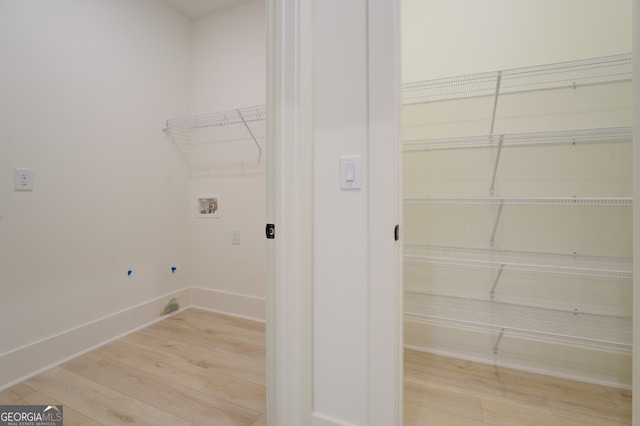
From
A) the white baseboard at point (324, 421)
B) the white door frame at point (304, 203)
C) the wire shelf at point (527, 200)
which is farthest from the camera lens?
the wire shelf at point (527, 200)

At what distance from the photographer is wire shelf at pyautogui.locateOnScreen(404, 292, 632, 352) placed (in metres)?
1.45

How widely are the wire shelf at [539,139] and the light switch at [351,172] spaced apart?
3.06 ft

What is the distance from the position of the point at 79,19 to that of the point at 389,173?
2.20 metres

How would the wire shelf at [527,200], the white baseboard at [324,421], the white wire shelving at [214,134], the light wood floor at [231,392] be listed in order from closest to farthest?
the white baseboard at [324,421], the light wood floor at [231,392], the wire shelf at [527,200], the white wire shelving at [214,134]

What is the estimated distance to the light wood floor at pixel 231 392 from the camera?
133cm

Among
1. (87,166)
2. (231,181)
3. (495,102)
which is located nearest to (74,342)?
(87,166)

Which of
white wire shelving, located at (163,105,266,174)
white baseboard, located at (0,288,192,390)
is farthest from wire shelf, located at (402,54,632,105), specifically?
white baseboard, located at (0,288,192,390)

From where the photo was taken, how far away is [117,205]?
2.04 m

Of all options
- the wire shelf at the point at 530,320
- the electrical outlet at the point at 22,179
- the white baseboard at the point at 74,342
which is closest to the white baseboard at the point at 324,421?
the wire shelf at the point at 530,320

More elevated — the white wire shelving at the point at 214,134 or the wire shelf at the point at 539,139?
the white wire shelving at the point at 214,134

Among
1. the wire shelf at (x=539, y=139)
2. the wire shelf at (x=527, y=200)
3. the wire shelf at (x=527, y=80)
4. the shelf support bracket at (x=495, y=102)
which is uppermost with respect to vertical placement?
the wire shelf at (x=527, y=80)

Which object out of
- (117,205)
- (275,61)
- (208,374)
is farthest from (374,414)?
(117,205)

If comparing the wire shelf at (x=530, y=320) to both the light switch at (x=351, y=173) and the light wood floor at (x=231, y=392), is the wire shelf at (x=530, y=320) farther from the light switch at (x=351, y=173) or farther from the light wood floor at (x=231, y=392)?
the light switch at (x=351, y=173)

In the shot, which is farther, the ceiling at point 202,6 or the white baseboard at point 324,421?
the ceiling at point 202,6
